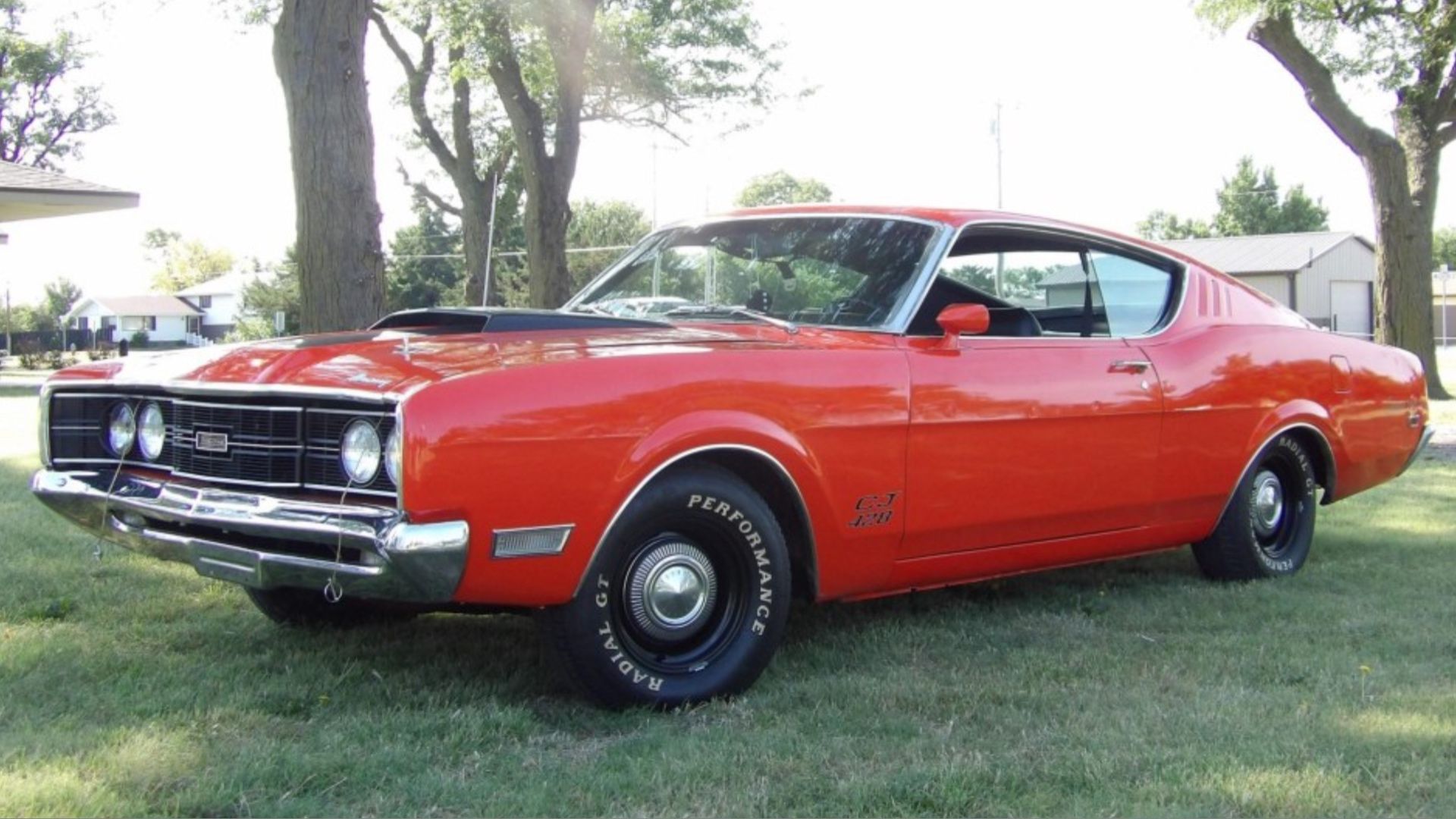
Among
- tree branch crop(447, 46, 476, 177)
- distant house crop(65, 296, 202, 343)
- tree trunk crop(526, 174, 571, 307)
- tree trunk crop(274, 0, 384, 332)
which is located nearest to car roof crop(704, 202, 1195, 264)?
tree trunk crop(274, 0, 384, 332)

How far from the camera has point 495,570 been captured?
134 inches

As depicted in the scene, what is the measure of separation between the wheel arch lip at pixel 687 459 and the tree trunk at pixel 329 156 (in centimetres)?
412

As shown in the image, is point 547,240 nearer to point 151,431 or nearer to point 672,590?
point 151,431

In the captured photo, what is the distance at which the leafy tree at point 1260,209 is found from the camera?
63500 millimetres

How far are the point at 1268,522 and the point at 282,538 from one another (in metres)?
4.23

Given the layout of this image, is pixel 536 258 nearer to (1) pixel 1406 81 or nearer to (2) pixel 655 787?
(1) pixel 1406 81

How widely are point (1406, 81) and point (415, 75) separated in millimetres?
16175

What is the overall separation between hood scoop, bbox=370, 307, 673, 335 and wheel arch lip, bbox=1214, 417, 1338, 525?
2532mm

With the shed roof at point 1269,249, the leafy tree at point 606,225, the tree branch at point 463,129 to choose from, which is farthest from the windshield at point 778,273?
the shed roof at point 1269,249

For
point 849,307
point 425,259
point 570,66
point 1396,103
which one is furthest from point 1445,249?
point 849,307

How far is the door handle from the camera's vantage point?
198 inches

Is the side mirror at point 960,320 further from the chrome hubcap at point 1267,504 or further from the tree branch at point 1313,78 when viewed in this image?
the tree branch at point 1313,78

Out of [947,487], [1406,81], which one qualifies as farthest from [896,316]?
[1406,81]

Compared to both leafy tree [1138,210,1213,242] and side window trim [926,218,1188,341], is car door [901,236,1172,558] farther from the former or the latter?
leafy tree [1138,210,1213,242]
